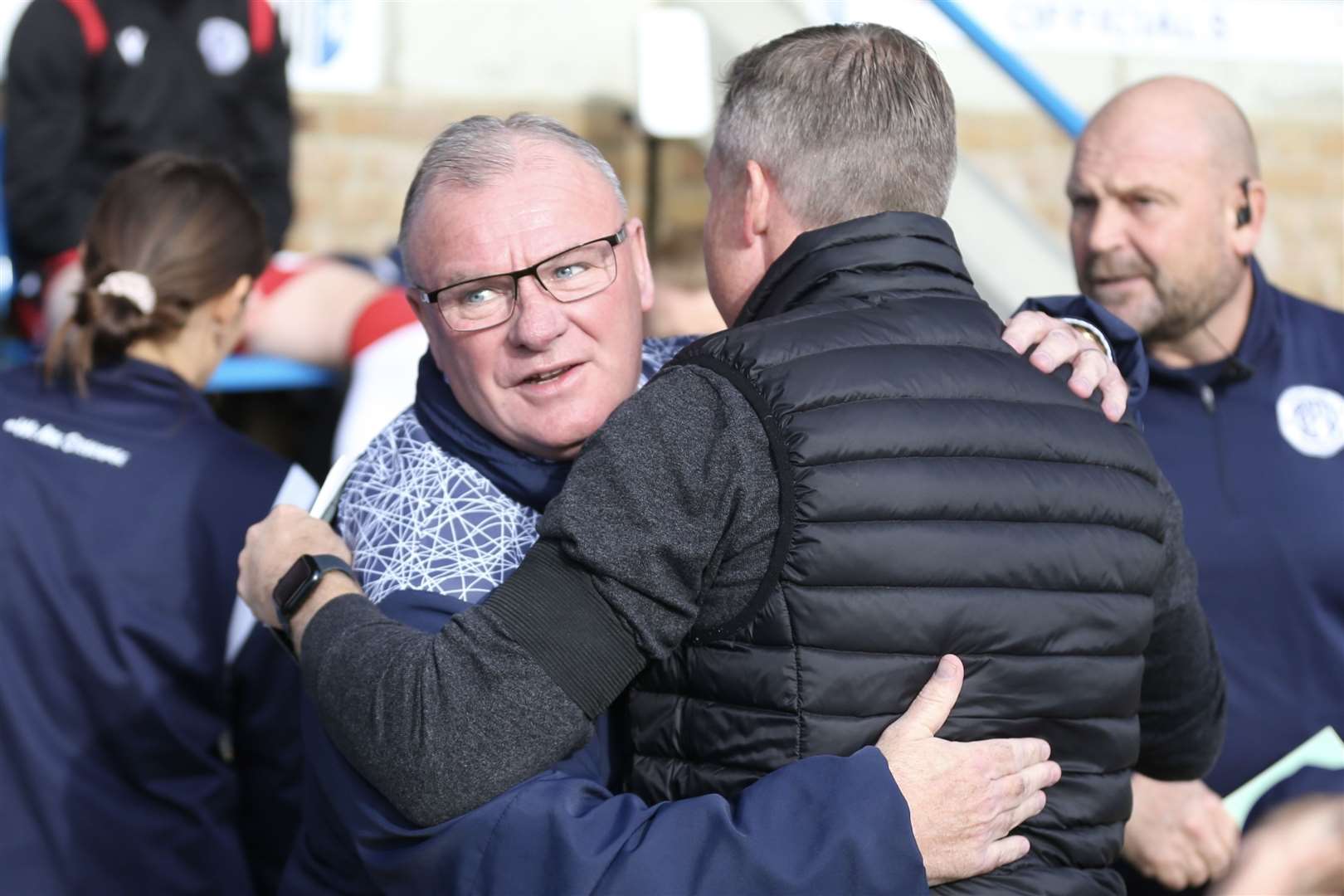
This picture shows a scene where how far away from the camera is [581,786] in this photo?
1547mm

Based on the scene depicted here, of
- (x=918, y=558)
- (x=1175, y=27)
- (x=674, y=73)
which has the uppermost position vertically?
(x=1175, y=27)

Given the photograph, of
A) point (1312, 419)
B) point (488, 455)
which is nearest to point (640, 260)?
point (488, 455)

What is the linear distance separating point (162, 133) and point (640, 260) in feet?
9.86

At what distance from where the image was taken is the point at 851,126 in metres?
1.76

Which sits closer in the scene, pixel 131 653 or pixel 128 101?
pixel 131 653

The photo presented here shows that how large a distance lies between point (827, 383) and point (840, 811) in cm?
45

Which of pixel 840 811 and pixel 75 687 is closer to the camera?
pixel 840 811

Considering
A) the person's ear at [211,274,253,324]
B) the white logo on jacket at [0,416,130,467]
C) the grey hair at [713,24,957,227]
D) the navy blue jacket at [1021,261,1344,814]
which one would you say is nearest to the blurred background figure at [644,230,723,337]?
the person's ear at [211,274,253,324]

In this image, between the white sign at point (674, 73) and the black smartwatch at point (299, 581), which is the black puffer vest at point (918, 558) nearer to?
the black smartwatch at point (299, 581)

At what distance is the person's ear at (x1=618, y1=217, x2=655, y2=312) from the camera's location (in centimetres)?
203

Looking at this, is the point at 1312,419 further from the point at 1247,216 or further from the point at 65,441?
the point at 65,441

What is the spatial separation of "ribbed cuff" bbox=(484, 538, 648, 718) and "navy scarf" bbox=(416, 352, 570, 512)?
27 centimetres

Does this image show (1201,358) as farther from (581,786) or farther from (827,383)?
(581,786)

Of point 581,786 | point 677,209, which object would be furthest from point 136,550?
point 677,209
